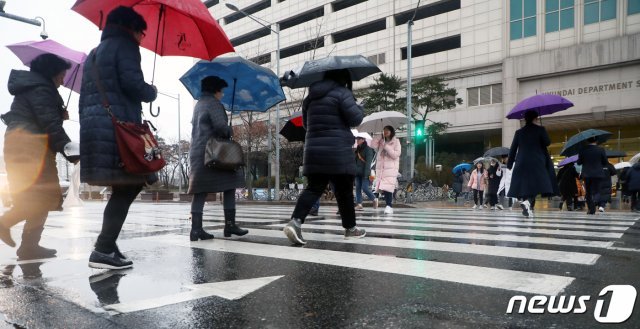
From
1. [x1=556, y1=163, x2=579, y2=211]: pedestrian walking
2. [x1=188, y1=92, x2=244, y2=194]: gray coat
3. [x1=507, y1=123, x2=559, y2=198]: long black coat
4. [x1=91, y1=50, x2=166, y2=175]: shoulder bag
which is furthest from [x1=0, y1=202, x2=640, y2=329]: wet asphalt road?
[x1=556, y1=163, x2=579, y2=211]: pedestrian walking

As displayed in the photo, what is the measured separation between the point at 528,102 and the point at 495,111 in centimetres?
2947

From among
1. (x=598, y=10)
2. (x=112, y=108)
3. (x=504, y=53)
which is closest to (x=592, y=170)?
(x=112, y=108)

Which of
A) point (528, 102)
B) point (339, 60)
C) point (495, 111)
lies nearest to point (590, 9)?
point (495, 111)

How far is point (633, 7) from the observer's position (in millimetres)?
29906

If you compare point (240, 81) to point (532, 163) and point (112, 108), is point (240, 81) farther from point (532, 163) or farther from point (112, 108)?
point (532, 163)

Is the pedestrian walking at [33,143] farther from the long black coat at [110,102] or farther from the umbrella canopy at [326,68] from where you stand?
the umbrella canopy at [326,68]

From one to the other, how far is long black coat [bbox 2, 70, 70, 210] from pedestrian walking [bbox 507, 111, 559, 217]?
658cm

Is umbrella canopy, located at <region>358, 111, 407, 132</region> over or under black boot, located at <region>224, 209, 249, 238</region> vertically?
over

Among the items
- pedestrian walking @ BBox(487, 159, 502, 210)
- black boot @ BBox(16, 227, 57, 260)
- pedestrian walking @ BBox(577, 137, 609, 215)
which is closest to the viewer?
black boot @ BBox(16, 227, 57, 260)

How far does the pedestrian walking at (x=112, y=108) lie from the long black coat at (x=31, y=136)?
1.02 meters

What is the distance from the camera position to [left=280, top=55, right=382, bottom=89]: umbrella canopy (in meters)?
4.67

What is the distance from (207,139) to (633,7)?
34.6 metres

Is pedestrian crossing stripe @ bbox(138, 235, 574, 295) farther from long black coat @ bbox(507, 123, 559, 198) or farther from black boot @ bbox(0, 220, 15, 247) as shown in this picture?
long black coat @ bbox(507, 123, 559, 198)

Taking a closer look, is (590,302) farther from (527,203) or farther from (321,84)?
(527,203)
